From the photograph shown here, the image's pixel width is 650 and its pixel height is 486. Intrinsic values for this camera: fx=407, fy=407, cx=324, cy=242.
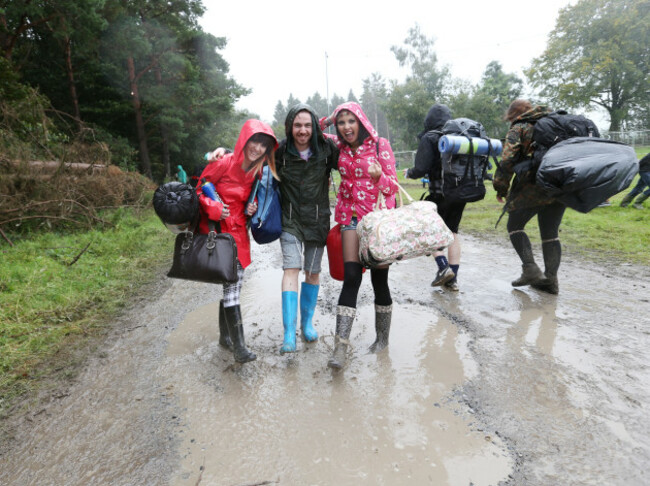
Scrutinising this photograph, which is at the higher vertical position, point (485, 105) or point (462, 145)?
point (485, 105)

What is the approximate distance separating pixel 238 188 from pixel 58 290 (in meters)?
3.09

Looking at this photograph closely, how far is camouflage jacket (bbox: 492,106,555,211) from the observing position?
398 cm

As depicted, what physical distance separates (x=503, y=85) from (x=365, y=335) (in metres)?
47.5

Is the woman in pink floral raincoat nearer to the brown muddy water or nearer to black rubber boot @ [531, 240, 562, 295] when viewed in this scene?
the brown muddy water

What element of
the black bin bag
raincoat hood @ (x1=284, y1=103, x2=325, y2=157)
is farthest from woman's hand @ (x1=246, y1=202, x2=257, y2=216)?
the black bin bag

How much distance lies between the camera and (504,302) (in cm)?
408

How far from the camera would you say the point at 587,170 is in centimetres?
316

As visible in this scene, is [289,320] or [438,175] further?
[438,175]

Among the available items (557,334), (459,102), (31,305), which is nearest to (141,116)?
(31,305)

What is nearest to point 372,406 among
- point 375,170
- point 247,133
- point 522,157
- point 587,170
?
point 375,170

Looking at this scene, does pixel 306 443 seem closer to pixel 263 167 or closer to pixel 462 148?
pixel 263 167

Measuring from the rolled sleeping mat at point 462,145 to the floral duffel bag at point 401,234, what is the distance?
4.66 feet

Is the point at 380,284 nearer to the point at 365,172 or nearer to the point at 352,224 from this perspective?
the point at 352,224

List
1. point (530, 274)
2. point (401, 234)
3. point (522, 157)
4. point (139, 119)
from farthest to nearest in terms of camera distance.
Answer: point (139, 119) < point (530, 274) < point (522, 157) < point (401, 234)
